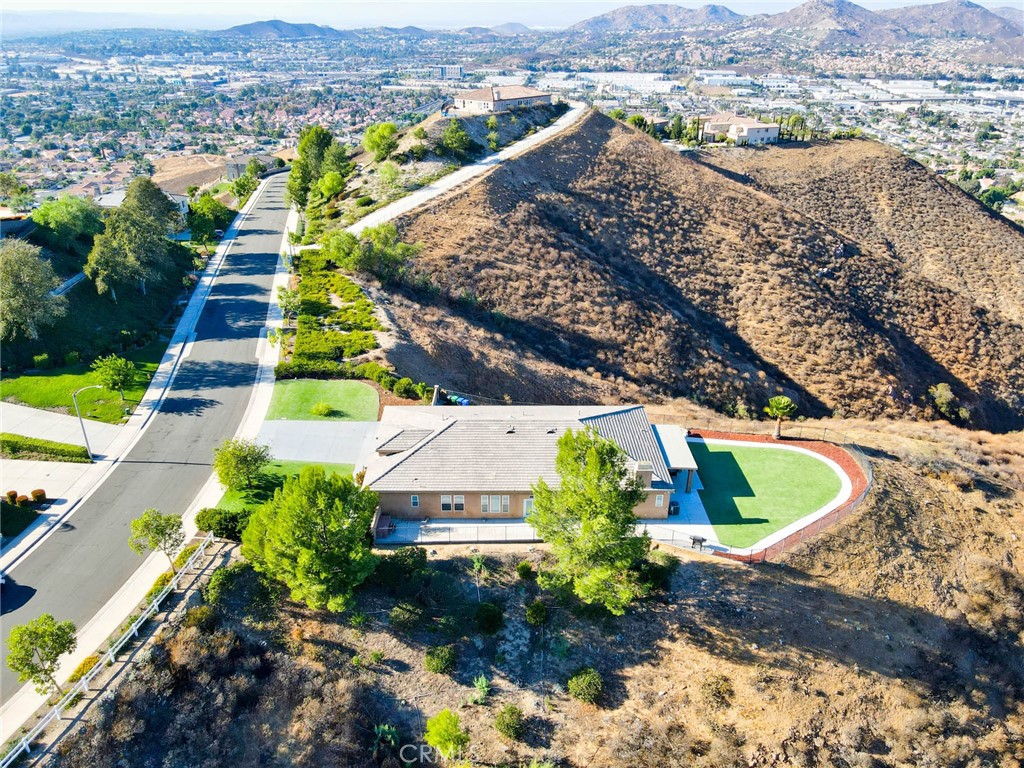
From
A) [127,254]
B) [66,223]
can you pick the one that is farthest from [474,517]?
[66,223]

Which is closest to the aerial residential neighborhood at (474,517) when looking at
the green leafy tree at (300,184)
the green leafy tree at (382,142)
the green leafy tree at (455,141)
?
the green leafy tree at (300,184)

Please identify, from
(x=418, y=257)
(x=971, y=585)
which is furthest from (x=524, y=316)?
(x=971, y=585)

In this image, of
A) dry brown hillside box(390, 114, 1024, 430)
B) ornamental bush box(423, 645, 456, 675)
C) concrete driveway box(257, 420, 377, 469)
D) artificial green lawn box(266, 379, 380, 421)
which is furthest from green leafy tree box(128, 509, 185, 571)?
dry brown hillside box(390, 114, 1024, 430)

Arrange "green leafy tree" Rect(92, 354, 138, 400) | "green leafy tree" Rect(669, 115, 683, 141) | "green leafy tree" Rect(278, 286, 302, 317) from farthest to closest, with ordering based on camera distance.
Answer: "green leafy tree" Rect(669, 115, 683, 141) → "green leafy tree" Rect(278, 286, 302, 317) → "green leafy tree" Rect(92, 354, 138, 400)

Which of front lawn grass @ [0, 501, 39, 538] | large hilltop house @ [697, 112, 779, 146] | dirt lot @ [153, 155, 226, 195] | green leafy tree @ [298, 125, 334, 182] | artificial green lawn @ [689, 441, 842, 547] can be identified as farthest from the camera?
Answer: dirt lot @ [153, 155, 226, 195]

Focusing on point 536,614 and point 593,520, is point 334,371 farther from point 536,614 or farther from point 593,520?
point 593,520

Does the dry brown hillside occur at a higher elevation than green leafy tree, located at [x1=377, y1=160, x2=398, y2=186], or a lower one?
lower

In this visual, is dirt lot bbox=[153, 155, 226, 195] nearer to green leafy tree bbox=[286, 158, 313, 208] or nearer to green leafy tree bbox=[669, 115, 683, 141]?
green leafy tree bbox=[286, 158, 313, 208]
